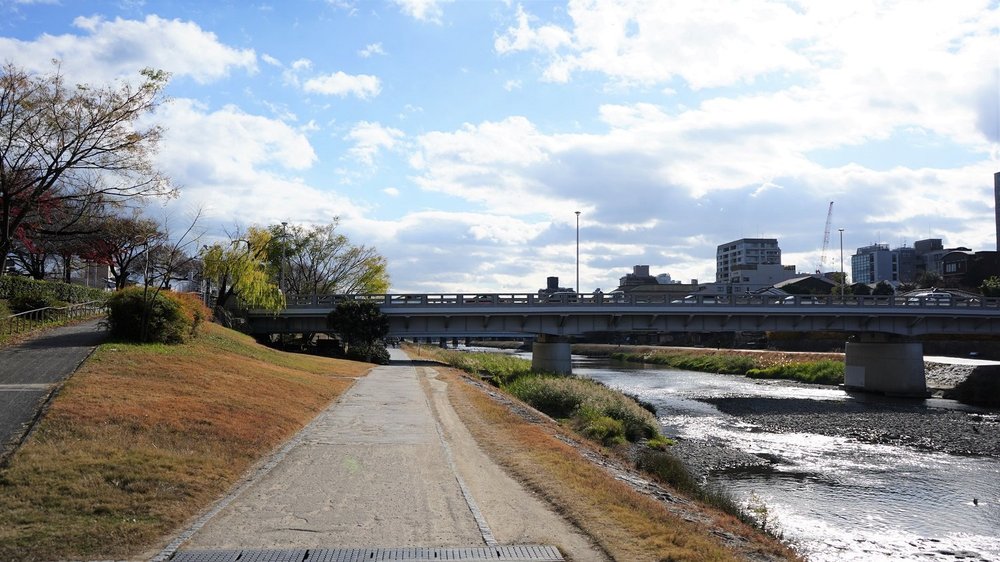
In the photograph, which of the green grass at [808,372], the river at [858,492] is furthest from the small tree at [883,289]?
the river at [858,492]

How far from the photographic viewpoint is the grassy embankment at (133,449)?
8406 mm

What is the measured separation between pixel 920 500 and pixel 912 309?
1426 inches

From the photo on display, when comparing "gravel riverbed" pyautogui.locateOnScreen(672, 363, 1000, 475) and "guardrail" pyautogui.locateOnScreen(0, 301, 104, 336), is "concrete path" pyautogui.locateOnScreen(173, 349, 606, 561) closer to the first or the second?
"gravel riverbed" pyautogui.locateOnScreen(672, 363, 1000, 475)

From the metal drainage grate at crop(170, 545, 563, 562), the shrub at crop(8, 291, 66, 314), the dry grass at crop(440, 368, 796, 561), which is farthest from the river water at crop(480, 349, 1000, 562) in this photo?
the shrub at crop(8, 291, 66, 314)

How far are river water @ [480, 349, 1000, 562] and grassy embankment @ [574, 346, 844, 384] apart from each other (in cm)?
2866

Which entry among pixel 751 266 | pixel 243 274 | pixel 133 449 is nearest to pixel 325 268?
pixel 243 274

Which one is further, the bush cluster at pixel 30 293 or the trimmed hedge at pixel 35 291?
the trimmed hedge at pixel 35 291

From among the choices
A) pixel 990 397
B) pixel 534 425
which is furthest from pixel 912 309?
pixel 534 425

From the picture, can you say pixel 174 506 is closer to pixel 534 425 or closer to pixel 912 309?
pixel 534 425

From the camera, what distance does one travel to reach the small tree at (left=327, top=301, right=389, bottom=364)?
150 ft

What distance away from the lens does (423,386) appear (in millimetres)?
29234

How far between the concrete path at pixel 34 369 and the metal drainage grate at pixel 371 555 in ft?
19.0

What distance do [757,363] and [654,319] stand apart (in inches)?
915

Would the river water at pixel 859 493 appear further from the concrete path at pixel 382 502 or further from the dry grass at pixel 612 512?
the concrete path at pixel 382 502
